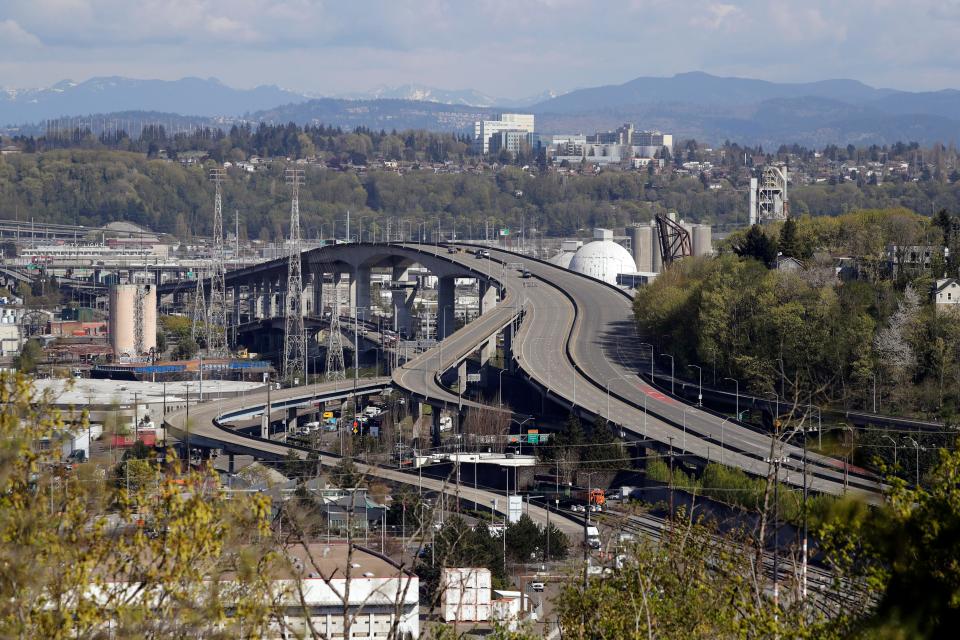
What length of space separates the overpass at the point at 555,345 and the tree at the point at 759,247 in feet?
9.83

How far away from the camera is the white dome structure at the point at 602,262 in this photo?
1806 inches

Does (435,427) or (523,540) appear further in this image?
(435,427)

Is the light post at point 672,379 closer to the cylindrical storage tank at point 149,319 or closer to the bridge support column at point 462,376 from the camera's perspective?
the bridge support column at point 462,376

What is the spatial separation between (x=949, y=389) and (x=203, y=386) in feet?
52.5

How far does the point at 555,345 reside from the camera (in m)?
30.9

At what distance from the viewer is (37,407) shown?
16.8 feet

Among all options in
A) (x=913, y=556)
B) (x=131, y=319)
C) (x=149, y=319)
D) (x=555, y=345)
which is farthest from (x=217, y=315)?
(x=913, y=556)

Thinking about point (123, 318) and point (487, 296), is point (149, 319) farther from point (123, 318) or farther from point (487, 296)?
point (487, 296)

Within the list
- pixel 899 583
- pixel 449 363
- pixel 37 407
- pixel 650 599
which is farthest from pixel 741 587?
pixel 449 363

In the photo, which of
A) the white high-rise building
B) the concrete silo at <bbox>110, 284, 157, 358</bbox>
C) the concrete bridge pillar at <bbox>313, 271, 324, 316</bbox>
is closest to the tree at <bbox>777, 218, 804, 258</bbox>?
the concrete silo at <bbox>110, 284, 157, 358</bbox>

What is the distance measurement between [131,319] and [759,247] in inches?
633

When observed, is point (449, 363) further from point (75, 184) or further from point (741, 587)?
point (75, 184)

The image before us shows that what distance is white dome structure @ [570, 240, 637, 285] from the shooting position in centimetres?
4588

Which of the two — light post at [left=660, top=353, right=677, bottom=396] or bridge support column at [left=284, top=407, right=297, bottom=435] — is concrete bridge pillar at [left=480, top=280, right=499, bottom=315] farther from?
light post at [left=660, top=353, right=677, bottom=396]
